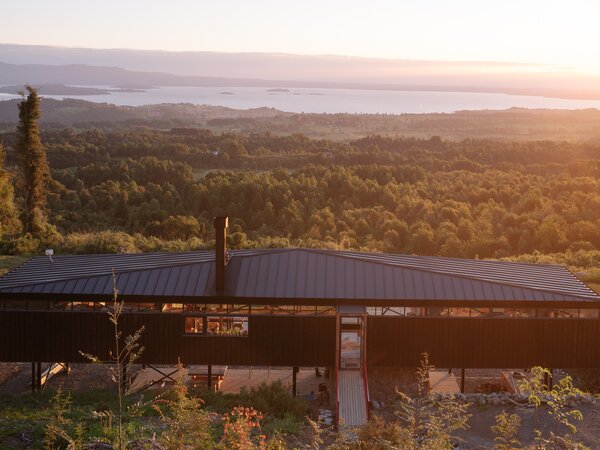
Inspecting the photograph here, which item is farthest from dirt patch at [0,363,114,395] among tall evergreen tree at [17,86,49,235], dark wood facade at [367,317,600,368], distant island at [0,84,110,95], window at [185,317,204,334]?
distant island at [0,84,110,95]

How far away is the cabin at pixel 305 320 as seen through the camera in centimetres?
1528

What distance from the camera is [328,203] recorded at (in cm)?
4544

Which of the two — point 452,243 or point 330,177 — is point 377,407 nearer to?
point 452,243

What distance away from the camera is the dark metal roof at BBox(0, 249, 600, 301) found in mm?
15352

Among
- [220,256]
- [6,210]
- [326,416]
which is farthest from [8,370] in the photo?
[6,210]

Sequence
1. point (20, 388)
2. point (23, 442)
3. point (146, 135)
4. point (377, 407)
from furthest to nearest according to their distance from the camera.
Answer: point (146, 135) < point (20, 388) < point (377, 407) < point (23, 442)

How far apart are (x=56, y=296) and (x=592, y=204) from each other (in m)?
34.8

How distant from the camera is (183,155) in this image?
6906cm

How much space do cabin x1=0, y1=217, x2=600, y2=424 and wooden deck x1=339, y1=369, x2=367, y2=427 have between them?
77 millimetres

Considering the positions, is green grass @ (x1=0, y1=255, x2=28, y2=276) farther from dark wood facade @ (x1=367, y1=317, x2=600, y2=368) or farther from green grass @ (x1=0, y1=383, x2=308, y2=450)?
dark wood facade @ (x1=367, y1=317, x2=600, y2=368)

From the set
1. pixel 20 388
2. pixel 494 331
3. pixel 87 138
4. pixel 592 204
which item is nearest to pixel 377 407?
pixel 494 331

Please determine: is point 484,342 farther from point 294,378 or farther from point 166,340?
point 166,340

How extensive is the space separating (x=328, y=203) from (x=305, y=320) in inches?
1191

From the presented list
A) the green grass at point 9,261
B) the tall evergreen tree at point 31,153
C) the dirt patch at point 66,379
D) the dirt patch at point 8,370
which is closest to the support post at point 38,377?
the dirt patch at point 66,379
